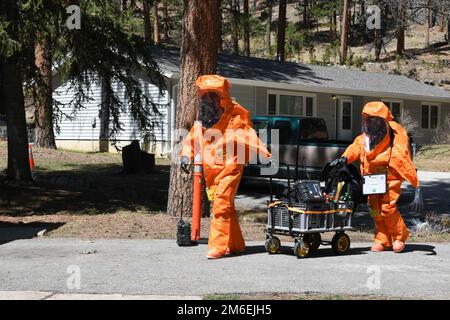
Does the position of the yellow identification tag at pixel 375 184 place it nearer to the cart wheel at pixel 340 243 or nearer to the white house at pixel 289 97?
the cart wheel at pixel 340 243

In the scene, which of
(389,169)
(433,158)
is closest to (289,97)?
(433,158)

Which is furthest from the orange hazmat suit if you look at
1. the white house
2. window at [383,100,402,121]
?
window at [383,100,402,121]

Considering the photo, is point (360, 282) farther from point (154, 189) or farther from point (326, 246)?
point (154, 189)

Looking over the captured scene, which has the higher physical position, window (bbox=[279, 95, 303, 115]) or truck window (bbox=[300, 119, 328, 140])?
window (bbox=[279, 95, 303, 115])

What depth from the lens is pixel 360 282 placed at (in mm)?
6969

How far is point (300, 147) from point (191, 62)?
655 cm

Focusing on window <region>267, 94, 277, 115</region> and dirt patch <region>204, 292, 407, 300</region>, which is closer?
dirt patch <region>204, 292, 407, 300</region>

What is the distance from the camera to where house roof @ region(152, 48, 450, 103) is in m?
28.2

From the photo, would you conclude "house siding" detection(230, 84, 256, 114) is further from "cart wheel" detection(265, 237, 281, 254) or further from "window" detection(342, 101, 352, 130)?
"cart wheel" detection(265, 237, 281, 254)

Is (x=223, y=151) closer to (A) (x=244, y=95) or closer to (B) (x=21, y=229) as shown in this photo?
(B) (x=21, y=229)

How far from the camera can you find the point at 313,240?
884 cm

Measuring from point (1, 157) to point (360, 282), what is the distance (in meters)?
17.6

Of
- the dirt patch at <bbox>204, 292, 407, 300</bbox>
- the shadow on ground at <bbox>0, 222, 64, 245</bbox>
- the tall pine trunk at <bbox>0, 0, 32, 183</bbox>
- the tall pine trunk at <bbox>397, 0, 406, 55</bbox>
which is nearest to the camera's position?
the dirt patch at <bbox>204, 292, 407, 300</bbox>

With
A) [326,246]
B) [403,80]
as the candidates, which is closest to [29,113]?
[403,80]
